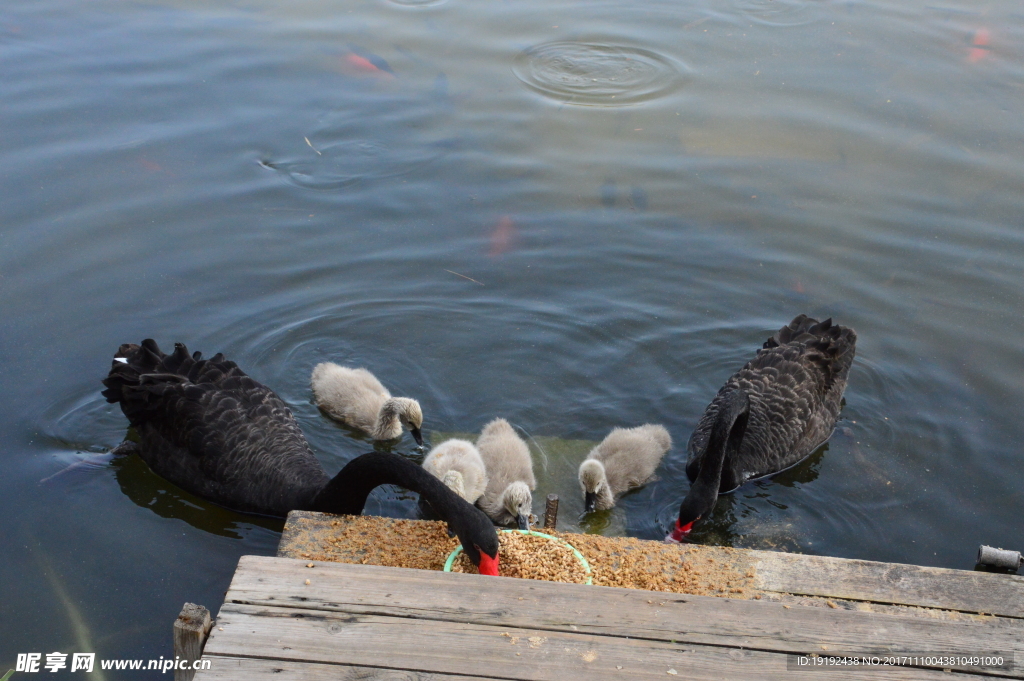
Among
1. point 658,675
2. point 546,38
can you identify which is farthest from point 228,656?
point 546,38

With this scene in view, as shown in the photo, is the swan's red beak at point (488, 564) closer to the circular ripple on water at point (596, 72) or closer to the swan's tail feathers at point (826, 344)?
the swan's tail feathers at point (826, 344)

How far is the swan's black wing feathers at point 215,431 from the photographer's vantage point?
5.34 metres

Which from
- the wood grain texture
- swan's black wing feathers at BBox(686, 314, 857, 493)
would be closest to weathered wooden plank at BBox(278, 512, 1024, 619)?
the wood grain texture

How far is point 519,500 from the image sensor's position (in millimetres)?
5199

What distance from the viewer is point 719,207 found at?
870 cm

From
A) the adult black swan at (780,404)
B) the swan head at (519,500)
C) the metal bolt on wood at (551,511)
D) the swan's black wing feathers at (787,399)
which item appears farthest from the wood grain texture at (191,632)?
the swan's black wing feathers at (787,399)

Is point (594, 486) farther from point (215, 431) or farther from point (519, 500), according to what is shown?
point (215, 431)

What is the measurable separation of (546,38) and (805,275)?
538 centimetres

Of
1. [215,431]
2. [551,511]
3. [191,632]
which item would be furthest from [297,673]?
[215,431]

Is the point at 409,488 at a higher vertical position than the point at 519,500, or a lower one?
higher

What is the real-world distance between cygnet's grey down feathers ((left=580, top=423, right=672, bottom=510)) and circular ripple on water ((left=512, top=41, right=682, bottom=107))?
5.52m

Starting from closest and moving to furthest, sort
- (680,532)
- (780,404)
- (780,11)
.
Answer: (680,532) < (780,404) < (780,11)

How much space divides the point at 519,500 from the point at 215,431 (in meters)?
1.91

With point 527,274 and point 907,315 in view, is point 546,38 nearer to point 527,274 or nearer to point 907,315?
point 527,274
